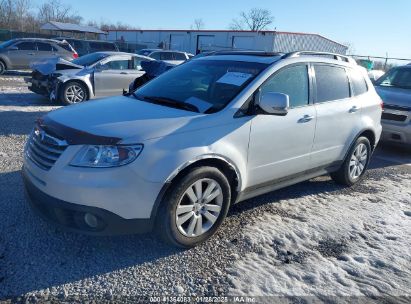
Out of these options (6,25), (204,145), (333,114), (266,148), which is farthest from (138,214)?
(6,25)

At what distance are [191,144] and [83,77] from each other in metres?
8.08

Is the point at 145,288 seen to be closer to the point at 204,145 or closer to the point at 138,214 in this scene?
the point at 138,214

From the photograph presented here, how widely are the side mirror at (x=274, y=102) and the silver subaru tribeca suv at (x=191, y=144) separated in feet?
0.03

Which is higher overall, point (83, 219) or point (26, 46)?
point (26, 46)

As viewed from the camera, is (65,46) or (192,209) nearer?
(192,209)

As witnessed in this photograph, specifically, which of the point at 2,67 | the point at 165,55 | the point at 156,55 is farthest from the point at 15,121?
the point at 2,67

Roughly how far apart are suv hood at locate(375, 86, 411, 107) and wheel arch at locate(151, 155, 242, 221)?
5.60 m

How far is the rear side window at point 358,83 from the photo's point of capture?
5.29 meters

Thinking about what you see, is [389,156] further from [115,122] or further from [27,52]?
[27,52]

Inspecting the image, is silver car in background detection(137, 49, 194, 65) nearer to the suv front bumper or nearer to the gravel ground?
the gravel ground

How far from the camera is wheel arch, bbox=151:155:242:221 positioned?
316cm

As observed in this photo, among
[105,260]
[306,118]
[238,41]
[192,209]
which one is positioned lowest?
[105,260]

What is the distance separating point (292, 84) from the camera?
14.0 ft

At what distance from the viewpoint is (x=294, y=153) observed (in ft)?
14.1
